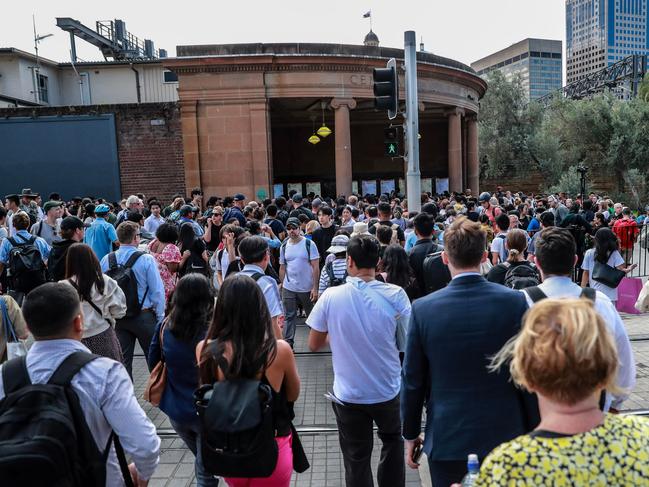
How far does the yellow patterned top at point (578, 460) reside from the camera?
5.39ft

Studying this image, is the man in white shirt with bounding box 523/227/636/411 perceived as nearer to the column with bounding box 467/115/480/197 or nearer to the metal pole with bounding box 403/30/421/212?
the metal pole with bounding box 403/30/421/212

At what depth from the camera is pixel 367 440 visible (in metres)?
3.82

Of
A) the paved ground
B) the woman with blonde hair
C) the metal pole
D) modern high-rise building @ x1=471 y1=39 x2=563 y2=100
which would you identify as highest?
modern high-rise building @ x1=471 y1=39 x2=563 y2=100

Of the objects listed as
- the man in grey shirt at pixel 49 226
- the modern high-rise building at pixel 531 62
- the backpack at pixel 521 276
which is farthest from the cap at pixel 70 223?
the modern high-rise building at pixel 531 62

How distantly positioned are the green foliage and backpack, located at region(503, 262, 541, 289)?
2922 centimetres

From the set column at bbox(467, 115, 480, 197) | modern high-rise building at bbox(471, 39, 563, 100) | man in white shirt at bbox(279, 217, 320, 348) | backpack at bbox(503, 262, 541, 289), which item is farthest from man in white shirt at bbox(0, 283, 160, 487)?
modern high-rise building at bbox(471, 39, 563, 100)

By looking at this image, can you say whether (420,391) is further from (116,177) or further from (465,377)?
(116,177)

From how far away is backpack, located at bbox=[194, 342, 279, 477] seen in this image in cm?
272

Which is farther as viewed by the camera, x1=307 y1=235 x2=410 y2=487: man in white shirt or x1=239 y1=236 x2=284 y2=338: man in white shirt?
x1=239 y1=236 x2=284 y2=338: man in white shirt

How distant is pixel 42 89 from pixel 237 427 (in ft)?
110

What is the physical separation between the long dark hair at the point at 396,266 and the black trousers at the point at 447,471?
9.09 feet

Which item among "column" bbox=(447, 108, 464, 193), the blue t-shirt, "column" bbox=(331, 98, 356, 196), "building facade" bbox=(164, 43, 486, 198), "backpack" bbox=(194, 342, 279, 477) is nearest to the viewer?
"backpack" bbox=(194, 342, 279, 477)

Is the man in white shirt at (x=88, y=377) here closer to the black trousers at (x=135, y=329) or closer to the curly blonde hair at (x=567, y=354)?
the curly blonde hair at (x=567, y=354)

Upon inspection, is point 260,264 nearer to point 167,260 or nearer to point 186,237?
point 167,260
